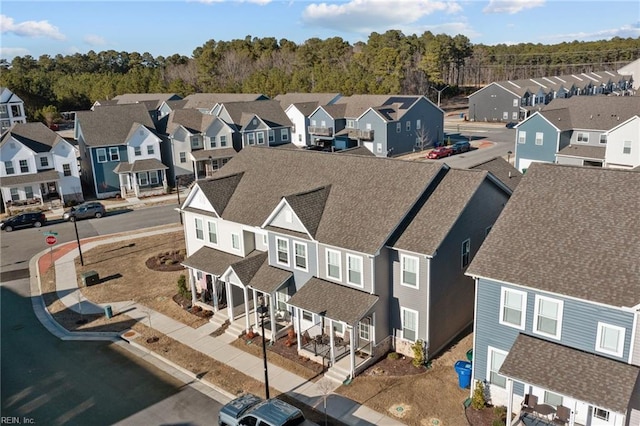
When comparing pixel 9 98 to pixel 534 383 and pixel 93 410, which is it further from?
pixel 534 383

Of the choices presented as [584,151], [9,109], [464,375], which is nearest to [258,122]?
[584,151]

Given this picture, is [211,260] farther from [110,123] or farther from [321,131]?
[321,131]

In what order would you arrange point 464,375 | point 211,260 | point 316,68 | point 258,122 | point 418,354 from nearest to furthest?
point 464,375, point 418,354, point 211,260, point 258,122, point 316,68

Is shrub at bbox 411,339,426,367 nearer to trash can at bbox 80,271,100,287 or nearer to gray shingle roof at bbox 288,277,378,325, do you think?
gray shingle roof at bbox 288,277,378,325

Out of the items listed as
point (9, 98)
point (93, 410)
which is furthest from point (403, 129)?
point (9, 98)

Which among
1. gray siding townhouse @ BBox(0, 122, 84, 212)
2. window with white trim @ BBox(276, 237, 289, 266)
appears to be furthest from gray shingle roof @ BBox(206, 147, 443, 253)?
gray siding townhouse @ BBox(0, 122, 84, 212)

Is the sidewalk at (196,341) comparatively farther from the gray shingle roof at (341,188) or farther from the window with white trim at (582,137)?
the window with white trim at (582,137)

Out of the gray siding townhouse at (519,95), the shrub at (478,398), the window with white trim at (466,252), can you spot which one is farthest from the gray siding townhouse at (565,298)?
the gray siding townhouse at (519,95)
